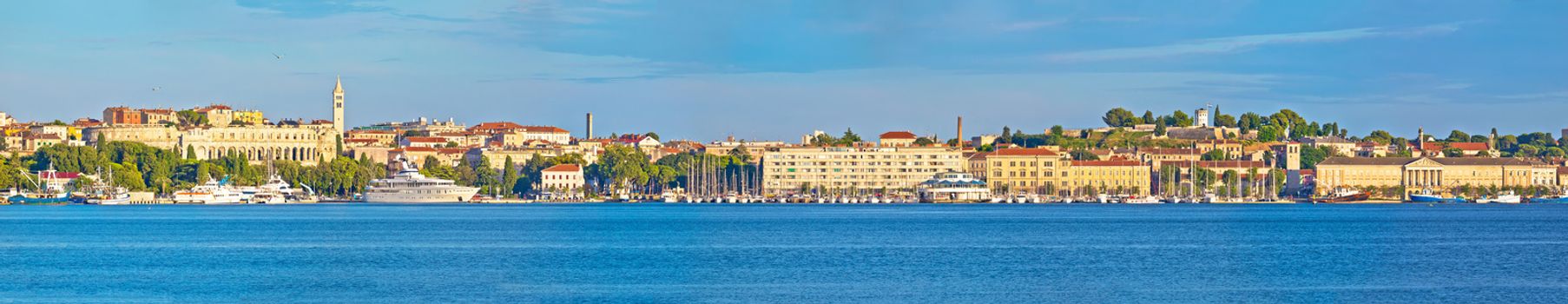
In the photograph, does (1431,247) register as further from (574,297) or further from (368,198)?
(368,198)

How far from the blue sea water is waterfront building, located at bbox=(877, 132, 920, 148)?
69.4 meters

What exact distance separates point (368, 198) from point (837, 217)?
3763cm

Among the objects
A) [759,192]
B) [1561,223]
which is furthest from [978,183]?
[1561,223]

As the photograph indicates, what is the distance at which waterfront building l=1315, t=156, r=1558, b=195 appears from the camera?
115562 millimetres

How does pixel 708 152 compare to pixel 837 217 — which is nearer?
pixel 837 217

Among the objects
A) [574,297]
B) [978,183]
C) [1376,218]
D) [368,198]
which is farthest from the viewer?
[978,183]

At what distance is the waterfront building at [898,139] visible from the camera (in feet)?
414

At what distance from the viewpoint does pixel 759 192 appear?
111000mm

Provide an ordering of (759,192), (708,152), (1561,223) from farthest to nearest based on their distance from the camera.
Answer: (708,152)
(759,192)
(1561,223)

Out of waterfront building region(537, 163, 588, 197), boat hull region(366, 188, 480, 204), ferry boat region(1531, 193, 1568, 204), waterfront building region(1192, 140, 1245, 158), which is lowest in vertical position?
ferry boat region(1531, 193, 1568, 204)

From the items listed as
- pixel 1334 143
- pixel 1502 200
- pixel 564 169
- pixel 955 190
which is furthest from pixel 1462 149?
pixel 564 169

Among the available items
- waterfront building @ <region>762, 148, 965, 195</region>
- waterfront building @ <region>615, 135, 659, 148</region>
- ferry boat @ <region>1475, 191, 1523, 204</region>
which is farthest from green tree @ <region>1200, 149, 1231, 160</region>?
waterfront building @ <region>615, 135, 659, 148</region>

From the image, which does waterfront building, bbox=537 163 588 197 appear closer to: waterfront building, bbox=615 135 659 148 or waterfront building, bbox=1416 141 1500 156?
waterfront building, bbox=615 135 659 148

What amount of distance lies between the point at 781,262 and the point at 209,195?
2449 inches
